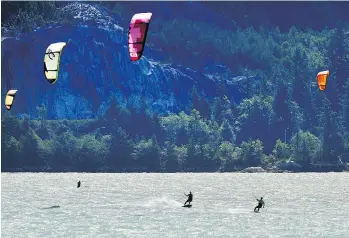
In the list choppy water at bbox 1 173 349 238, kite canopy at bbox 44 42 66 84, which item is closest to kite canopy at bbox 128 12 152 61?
kite canopy at bbox 44 42 66 84

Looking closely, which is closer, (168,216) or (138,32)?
(138,32)

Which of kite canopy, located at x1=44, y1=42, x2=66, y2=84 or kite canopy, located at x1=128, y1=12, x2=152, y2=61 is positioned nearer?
kite canopy, located at x1=128, y1=12, x2=152, y2=61

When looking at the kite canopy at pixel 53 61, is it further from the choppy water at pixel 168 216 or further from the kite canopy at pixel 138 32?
the choppy water at pixel 168 216

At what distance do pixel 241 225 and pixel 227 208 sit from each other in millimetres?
21940

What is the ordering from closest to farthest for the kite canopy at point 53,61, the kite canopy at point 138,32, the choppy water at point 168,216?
the kite canopy at point 138,32 → the choppy water at point 168,216 → the kite canopy at point 53,61

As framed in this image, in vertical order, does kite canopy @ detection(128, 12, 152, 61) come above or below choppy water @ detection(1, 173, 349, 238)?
above

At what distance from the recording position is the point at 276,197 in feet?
486

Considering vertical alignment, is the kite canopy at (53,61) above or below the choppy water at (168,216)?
above

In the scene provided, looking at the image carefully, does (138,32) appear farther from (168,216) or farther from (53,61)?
(168,216)

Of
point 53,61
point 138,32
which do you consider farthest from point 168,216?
point 138,32

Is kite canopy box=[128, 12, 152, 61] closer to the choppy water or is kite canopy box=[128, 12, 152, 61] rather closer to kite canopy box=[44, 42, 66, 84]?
kite canopy box=[44, 42, 66, 84]

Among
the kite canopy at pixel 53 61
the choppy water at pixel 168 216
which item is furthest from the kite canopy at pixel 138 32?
the choppy water at pixel 168 216

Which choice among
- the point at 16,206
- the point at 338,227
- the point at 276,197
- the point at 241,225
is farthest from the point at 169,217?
the point at 276,197

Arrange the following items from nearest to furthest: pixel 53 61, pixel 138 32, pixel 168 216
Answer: pixel 138 32, pixel 53 61, pixel 168 216
